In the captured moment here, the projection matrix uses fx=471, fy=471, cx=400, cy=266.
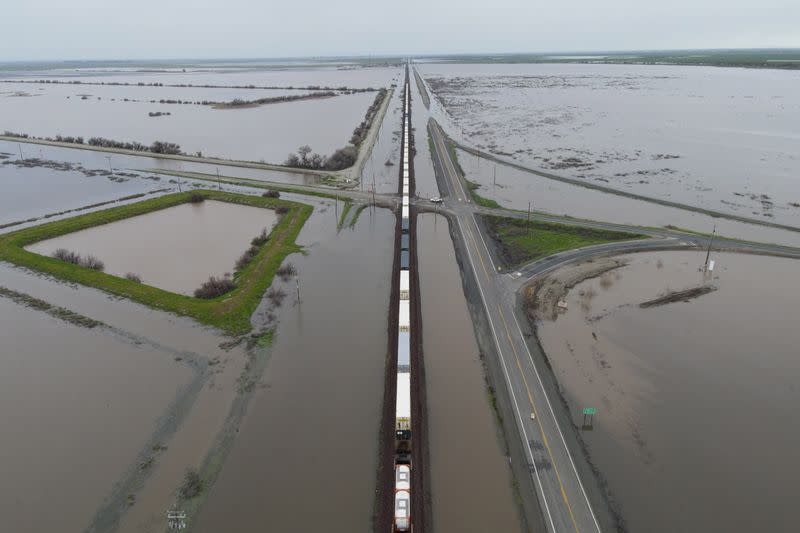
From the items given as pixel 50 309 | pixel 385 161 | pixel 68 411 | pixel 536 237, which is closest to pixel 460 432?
pixel 68 411

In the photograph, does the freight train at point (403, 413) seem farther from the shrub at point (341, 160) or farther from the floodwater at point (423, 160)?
the shrub at point (341, 160)

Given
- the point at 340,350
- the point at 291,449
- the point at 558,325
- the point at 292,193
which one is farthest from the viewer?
the point at 292,193

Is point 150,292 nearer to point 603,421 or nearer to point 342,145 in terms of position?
point 603,421

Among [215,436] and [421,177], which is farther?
[421,177]

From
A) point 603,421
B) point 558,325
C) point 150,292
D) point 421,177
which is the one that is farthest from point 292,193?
point 603,421

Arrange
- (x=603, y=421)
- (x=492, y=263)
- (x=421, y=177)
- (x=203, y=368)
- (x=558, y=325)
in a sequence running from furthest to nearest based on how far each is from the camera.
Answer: (x=421, y=177) < (x=492, y=263) < (x=558, y=325) < (x=203, y=368) < (x=603, y=421)

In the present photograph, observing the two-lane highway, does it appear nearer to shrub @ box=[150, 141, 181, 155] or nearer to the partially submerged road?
the partially submerged road
